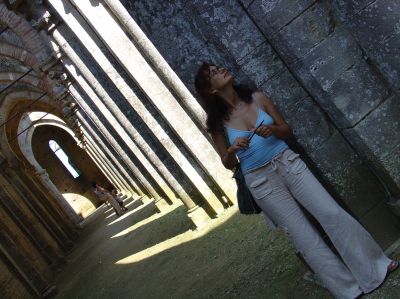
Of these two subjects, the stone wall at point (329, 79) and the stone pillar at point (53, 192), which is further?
the stone pillar at point (53, 192)

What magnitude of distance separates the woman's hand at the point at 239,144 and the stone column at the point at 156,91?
456 centimetres

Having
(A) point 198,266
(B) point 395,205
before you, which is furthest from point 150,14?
(A) point 198,266

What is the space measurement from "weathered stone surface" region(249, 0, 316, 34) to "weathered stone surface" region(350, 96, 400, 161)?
970 mm

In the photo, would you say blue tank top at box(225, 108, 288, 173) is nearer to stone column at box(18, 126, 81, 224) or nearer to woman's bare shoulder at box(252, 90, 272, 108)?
woman's bare shoulder at box(252, 90, 272, 108)

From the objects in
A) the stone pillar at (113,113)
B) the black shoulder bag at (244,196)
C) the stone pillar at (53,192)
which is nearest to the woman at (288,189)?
the black shoulder bag at (244,196)

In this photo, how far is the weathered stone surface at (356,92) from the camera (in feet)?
12.6

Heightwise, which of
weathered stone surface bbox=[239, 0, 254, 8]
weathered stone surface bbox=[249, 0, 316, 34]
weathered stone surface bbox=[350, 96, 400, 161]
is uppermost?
weathered stone surface bbox=[239, 0, 254, 8]

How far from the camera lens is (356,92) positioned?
387 centimetres

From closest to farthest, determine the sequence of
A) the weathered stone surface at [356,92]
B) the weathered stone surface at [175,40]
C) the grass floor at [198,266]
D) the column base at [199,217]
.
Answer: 1. the weathered stone surface at [356,92]
2. the weathered stone surface at [175,40]
3. the grass floor at [198,266]
4. the column base at [199,217]

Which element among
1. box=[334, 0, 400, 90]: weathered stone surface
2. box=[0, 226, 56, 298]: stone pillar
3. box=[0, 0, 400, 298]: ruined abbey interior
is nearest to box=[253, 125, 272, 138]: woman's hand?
box=[0, 0, 400, 298]: ruined abbey interior

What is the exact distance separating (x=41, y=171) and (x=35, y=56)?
13767 mm

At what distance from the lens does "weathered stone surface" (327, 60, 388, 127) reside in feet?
12.6

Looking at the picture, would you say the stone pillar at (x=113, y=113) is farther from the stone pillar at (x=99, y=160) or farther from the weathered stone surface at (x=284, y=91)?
the stone pillar at (x=99, y=160)

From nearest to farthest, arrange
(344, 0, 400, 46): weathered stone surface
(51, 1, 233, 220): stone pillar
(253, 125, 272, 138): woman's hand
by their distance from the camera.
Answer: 1. (253, 125, 272, 138): woman's hand
2. (344, 0, 400, 46): weathered stone surface
3. (51, 1, 233, 220): stone pillar
